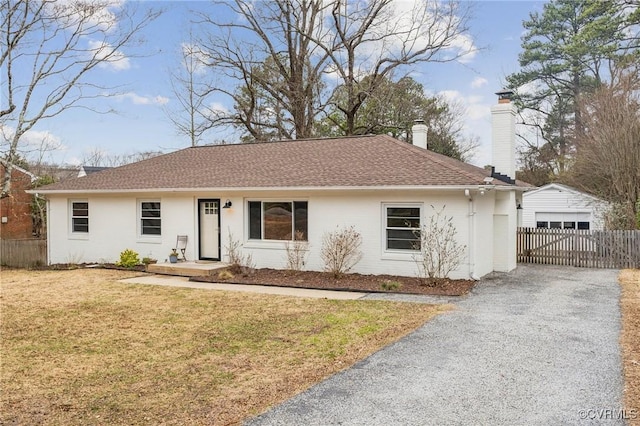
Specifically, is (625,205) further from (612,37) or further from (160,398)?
(160,398)

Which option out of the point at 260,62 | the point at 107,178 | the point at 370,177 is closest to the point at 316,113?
the point at 260,62

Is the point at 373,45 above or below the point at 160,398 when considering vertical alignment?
above

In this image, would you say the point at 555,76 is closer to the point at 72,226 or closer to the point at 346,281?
the point at 346,281


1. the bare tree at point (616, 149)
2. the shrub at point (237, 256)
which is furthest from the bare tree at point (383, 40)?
the shrub at point (237, 256)

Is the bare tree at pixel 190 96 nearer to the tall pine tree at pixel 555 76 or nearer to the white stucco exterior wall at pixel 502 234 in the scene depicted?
the white stucco exterior wall at pixel 502 234

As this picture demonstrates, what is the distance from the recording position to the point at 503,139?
14727 mm

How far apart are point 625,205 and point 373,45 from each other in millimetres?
14810

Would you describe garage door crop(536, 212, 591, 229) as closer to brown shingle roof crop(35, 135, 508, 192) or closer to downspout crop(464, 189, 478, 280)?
brown shingle roof crop(35, 135, 508, 192)

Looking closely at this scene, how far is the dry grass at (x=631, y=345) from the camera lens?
14.9 feet

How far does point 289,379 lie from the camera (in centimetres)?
538

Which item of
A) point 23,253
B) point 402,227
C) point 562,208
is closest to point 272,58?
point 23,253

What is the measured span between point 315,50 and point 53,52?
15.1m

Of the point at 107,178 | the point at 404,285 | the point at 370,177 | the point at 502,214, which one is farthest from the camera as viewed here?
the point at 107,178

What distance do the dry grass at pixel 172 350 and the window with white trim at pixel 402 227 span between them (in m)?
3.24
